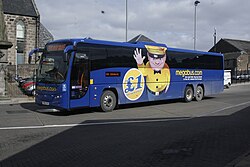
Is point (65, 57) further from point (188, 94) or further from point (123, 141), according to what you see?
point (188, 94)

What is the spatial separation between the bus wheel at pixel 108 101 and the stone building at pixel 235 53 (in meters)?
58.5

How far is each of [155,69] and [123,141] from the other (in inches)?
348

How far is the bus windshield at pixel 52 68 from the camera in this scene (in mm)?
12086

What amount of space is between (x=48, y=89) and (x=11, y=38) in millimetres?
30293

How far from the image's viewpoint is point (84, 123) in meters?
10.7

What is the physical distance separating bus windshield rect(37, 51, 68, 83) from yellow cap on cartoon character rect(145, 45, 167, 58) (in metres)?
5.20

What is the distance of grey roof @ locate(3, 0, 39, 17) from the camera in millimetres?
39875

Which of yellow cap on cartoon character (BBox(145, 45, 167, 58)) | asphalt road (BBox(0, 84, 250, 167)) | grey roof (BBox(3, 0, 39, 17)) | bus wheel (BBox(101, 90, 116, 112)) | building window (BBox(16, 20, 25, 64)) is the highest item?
grey roof (BBox(3, 0, 39, 17))

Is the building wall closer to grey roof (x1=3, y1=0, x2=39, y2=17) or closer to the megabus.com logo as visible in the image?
grey roof (x1=3, y1=0, x2=39, y2=17)

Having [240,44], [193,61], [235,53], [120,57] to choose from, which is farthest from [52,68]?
[240,44]

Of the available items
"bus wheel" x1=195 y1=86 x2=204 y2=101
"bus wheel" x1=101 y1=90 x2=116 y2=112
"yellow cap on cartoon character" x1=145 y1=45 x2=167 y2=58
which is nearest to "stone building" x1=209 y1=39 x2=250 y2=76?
"bus wheel" x1=195 y1=86 x2=204 y2=101

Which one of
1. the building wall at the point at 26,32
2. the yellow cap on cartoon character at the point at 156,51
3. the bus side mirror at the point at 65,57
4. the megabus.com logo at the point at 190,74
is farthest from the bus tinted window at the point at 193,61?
the building wall at the point at 26,32

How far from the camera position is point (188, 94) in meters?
18.5

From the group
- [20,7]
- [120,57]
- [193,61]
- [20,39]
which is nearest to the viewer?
[120,57]
